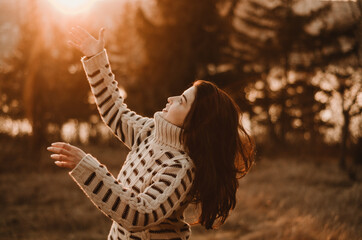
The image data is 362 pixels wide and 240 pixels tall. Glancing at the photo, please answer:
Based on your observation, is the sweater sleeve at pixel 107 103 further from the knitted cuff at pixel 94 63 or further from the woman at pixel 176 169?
the woman at pixel 176 169

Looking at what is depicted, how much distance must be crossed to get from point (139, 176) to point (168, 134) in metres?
0.26

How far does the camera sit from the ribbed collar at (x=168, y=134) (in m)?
1.94

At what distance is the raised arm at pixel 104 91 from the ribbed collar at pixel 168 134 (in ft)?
1.08

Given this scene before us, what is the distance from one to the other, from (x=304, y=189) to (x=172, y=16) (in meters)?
9.45

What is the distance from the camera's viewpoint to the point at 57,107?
1798 cm

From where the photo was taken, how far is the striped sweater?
1620mm

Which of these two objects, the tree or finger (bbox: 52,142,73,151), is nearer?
finger (bbox: 52,142,73,151)

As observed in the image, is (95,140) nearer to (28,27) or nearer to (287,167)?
(28,27)

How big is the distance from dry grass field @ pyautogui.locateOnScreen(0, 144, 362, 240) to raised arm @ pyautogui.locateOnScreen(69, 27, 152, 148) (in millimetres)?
2476

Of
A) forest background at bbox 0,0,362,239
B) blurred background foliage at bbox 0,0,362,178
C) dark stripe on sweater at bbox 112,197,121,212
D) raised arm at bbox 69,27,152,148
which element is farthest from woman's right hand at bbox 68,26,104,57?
blurred background foliage at bbox 0,0,362,178

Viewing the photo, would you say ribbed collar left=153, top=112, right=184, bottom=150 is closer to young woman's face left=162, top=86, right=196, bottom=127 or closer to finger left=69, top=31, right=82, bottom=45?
young woman's face left=162, top=86, right=196, bottom=127

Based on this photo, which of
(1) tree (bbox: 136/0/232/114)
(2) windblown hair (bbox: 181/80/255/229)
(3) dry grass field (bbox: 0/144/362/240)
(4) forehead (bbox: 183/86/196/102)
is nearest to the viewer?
(2) windblown hair (bbox: 181/80/255/229)

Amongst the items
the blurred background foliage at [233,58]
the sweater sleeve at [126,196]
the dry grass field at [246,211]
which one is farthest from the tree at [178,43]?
the sweater sleeve at [126,196]

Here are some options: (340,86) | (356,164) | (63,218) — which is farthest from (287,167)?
(63,218)
